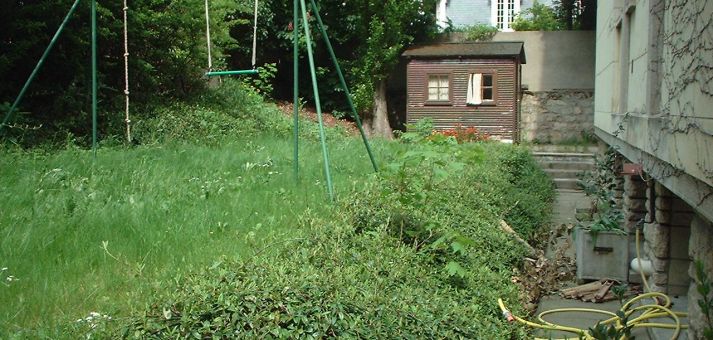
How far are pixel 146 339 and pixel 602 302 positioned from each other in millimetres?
5005

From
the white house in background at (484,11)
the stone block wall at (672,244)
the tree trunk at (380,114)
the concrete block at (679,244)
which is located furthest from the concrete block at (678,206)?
the white house in background at (484,11)

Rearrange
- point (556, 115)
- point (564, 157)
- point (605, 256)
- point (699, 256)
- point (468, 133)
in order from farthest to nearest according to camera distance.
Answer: point (556, 115), point (468, 133), point (564, 157), point (605, 256), point (699, 256)

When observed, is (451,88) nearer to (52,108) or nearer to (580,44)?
(580,44)

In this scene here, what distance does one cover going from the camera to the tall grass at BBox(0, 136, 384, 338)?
410 centimetres

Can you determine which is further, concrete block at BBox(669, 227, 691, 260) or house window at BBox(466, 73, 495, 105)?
house window at BBox(466, 73, 495, 105)

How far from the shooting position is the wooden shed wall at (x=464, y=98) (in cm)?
2242

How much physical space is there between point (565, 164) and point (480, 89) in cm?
556

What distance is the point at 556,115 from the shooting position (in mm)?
23484

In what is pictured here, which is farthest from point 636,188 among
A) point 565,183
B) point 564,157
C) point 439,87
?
point 439,87

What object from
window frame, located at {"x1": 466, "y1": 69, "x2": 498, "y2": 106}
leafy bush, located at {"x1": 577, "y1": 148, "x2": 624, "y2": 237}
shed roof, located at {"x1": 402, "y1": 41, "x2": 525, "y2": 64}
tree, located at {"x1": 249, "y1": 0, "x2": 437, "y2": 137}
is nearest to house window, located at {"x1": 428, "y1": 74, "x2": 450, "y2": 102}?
shed roof, located at {"x1": 402, "y1": 41, "x2": 525, "y2": 64}

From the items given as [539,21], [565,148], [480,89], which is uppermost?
[539,21]

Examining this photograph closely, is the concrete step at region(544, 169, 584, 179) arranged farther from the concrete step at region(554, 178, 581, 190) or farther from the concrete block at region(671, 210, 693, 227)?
the concrete block at region(671, 210, 693, 227)

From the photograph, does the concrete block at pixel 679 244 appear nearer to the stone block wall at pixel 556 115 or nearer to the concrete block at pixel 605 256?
the concrete block at pixel 605 256

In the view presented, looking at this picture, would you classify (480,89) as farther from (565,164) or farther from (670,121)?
(670,121)
